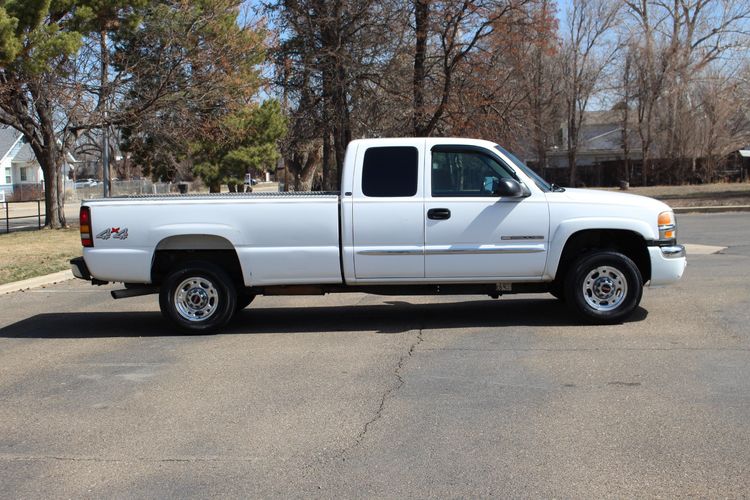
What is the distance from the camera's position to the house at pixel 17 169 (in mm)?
60844

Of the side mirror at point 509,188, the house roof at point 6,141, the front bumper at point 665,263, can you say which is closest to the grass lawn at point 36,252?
the side mirror at point 509,188

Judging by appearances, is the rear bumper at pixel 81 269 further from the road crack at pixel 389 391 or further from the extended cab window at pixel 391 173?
the road crack at pixel 389 391

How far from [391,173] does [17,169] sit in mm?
68236

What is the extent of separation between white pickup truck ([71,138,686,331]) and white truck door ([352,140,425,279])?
11 mm

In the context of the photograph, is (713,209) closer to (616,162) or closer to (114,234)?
(114,234)

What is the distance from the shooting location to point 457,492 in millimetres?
4320

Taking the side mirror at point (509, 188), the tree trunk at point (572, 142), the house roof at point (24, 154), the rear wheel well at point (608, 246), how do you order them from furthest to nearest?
the house roof at point (24, 154) < the tree trunk at point (572, 142) < the rear wheel well at point (608, 246) < the side mirror at point (509, 188)

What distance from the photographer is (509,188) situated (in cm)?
811

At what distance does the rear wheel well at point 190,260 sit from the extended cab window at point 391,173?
1699 millimetres

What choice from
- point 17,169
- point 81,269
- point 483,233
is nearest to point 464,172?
Answer: point 483,233

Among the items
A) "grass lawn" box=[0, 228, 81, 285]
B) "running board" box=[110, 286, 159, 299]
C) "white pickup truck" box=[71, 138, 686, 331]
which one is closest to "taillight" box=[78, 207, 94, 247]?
"white pickup truck" box=[71, 138, 686, 331]

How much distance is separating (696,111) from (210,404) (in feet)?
168

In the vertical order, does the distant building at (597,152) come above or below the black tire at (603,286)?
above

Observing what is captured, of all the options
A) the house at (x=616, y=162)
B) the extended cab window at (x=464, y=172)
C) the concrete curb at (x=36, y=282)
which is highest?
the house at (x=616, y=162)
